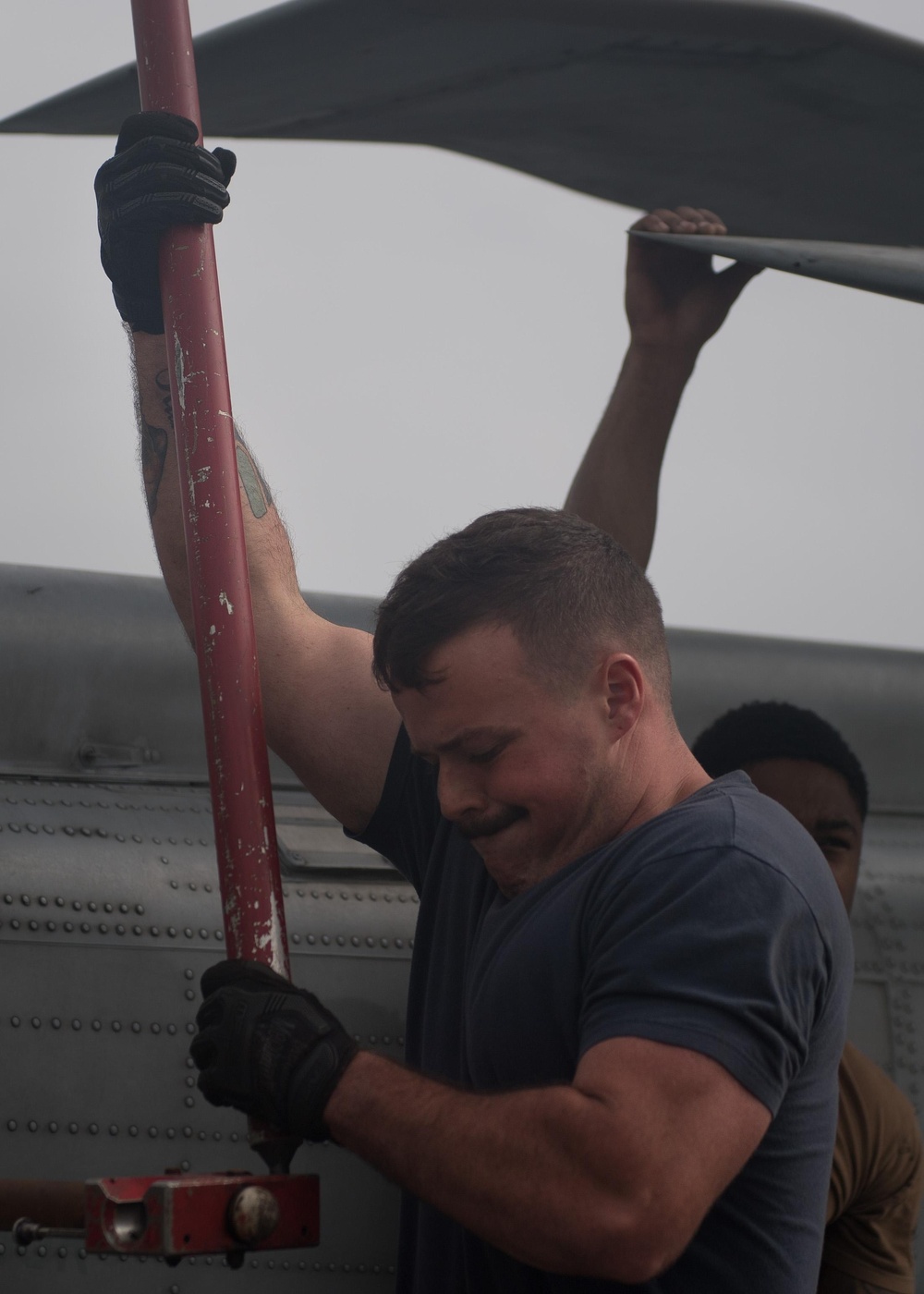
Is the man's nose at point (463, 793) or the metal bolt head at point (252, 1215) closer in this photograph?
the metal bolt head at point (252, 1215)

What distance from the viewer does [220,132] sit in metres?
3.73

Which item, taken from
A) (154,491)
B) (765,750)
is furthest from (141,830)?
(765,750)

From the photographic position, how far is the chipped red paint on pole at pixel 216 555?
86.2 inches

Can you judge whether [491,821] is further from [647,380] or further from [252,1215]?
[647,380]

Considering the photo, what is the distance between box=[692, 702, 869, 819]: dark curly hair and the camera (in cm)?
380

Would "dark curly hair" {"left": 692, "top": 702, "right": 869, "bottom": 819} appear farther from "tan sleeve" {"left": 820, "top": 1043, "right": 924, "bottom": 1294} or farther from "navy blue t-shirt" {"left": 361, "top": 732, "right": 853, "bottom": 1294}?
"navy blue t-shirt" {"left": 361, "top": 732, "right": 853, "bottom": 1294}

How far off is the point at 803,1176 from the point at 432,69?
2.88 metres

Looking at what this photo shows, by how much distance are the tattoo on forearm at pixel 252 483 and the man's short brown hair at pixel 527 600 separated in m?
0.73

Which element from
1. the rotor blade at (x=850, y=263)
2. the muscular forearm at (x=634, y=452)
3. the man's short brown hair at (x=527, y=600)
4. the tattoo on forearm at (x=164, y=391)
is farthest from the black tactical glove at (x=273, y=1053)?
the muscular forearm at (x=634, y=452)

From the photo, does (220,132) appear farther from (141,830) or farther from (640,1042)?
(640,1042)

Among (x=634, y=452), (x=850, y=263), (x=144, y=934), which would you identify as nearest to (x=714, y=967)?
(x=850, y=263)

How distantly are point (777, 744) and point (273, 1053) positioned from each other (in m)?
2.30

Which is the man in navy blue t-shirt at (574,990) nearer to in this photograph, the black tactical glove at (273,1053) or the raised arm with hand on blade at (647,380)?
the black tactical glove at (273,1053)

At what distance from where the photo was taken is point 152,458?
2865 millimetres
